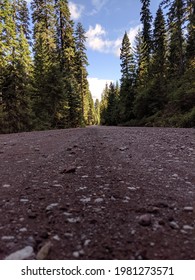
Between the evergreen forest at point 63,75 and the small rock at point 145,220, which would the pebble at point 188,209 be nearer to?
the small rock at point 145,220

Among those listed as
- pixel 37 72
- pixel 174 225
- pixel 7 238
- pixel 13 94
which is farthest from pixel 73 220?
pixel 37 72

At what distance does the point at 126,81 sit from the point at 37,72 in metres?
16.4

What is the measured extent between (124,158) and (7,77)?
52.0 feet

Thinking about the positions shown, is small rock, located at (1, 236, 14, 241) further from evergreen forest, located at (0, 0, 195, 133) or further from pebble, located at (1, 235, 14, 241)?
evergreen forest, located at (0, 0, 195, 133)

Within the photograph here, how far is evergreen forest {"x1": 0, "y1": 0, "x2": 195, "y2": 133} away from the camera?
17609 mm

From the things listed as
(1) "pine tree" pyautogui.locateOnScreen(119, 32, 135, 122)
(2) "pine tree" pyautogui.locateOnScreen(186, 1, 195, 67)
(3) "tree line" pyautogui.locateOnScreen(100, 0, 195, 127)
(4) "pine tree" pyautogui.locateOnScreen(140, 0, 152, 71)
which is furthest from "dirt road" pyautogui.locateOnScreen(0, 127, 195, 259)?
(4) "pine tree" pyautogui.locateOnScreen(140, 0, 152, 71)

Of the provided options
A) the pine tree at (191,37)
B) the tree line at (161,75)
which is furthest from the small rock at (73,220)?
the pine tree at (191,37)

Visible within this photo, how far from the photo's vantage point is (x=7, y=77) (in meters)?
17.7

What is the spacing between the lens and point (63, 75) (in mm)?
26688

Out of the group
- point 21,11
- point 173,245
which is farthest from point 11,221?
point 21,11

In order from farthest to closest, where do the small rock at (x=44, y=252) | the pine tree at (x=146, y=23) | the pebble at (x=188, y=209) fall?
the pine tree at (x=146, y=23) → the pebble at (x=188, y=209) → the small rock at (x=44, y=252)

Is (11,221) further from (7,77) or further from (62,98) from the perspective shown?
(62,98)

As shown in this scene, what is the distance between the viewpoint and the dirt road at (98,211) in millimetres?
1685

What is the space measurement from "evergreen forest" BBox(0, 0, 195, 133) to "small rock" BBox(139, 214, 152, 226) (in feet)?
44.0
